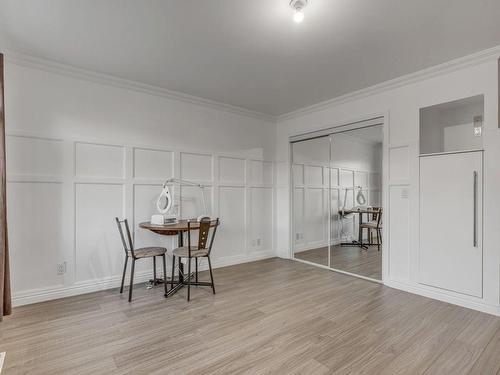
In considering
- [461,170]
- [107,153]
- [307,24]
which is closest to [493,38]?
[461,170]

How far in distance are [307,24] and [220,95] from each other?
197cm

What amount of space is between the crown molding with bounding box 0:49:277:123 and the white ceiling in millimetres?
104

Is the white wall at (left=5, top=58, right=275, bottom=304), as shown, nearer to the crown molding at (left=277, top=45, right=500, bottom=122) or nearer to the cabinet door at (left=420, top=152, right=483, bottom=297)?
the crown molding at (left=277, top=45, right=500, bottom=122)

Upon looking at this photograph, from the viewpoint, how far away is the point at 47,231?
3051 millimetres

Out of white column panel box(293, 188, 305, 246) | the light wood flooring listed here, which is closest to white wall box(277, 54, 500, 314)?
the light wood flooring

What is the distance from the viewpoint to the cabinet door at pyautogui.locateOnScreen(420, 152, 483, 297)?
283cm

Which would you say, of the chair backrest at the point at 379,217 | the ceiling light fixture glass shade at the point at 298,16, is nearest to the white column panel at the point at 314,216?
the chair backrest at the point at 379,217

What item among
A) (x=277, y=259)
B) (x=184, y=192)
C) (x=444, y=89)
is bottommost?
(x=277, y=259)

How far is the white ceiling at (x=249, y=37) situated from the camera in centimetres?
213

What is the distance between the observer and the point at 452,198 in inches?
118

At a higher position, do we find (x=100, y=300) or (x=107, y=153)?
(x=107, y=153)

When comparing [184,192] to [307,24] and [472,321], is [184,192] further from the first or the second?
[472,321]

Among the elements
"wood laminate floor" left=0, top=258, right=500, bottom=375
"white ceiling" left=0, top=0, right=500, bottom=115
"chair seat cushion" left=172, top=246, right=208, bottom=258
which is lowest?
"wood laminate floor" left=0, top=258, right=500, bottom=375

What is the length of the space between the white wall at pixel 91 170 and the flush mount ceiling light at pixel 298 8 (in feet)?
7.90
